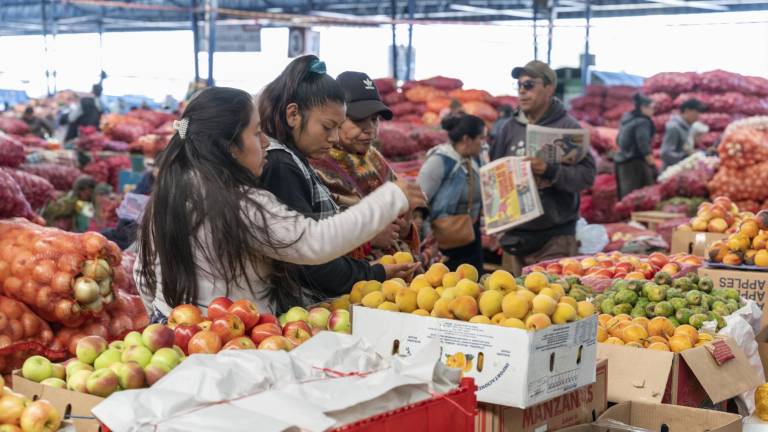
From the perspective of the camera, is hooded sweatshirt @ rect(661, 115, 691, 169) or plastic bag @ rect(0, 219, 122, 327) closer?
plastic bag @ rect(0, 219, 122, 327)

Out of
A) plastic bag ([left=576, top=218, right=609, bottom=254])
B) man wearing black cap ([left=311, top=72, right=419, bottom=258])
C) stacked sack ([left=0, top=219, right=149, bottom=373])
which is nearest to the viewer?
stacked sack ([left=0, top=219, right=149, bottom=373])

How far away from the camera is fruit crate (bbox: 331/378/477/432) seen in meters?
2.08

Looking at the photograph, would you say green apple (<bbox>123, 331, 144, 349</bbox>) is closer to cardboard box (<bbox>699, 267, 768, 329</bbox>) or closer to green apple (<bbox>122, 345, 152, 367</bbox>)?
green apple (<bbox>122, 345, 152, 367</bbox>)

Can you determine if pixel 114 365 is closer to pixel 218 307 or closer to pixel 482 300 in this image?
pixel 218 307

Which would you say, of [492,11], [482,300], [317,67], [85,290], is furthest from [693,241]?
[492,11]

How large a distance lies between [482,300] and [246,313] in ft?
2.15

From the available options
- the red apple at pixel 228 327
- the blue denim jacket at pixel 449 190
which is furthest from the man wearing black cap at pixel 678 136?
the red apple at pixel 228 327

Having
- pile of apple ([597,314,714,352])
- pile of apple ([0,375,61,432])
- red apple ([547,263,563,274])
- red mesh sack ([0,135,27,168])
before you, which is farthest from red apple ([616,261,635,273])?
red mesh sack ([0,135,27,168])

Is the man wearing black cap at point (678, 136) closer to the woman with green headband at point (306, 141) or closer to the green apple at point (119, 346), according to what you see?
the woman with green headband at point (306, 141)

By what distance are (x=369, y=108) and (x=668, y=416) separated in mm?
1615

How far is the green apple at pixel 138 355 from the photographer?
2.44 meters

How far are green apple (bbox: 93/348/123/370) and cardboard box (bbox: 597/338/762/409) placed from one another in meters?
1.80

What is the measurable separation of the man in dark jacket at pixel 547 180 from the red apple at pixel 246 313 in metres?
3.62

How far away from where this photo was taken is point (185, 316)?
9.00 feet
